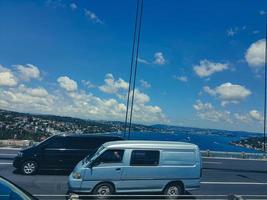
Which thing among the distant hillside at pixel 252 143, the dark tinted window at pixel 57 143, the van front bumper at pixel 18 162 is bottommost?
the van front bumper at pixel 18 162

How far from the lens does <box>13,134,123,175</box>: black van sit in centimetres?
1852

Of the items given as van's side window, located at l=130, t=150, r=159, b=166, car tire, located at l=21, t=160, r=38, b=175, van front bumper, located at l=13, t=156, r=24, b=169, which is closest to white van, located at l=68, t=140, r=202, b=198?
van's side window, located at l=130, t=150, r=159, b=166

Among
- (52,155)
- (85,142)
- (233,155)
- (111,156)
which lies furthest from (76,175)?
(233,155)

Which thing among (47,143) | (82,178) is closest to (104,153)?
(82,178)

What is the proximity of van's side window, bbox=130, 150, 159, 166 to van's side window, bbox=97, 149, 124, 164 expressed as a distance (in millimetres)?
422

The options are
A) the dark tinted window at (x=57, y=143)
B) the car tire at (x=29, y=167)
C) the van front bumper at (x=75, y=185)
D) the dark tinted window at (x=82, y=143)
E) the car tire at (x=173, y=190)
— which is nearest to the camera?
the van front bumper at (x=75, y=185)

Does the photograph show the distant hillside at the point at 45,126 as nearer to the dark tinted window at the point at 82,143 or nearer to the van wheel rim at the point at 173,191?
the dark tinted window at the point at 82,143

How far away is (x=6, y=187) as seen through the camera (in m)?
6.19

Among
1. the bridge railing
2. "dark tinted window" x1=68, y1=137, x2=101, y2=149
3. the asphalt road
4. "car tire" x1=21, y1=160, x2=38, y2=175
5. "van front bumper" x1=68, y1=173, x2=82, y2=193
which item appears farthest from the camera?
the bridge railing

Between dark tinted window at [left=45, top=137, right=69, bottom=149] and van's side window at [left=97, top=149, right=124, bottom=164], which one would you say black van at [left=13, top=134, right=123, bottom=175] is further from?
van's side window at [left=97, top=149, right=124, bottom=164]

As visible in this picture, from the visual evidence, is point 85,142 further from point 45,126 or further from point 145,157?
point 45,126

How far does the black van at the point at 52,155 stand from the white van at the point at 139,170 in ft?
15.0

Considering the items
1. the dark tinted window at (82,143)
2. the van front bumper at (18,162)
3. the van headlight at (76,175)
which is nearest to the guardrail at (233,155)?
the dark tinted window at (82,143)

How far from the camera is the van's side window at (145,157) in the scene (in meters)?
14.1
